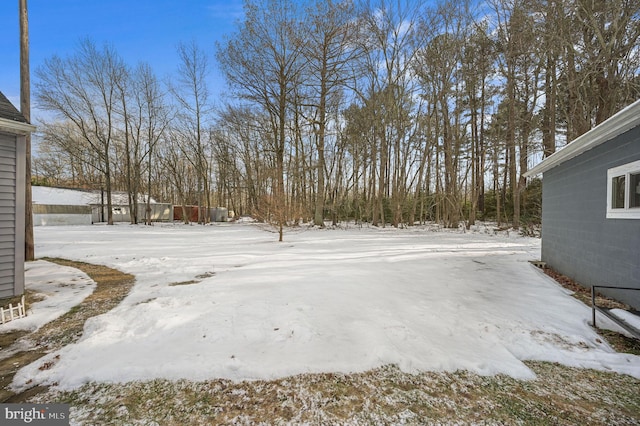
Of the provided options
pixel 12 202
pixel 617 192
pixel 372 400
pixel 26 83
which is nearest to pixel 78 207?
pixel 26 83

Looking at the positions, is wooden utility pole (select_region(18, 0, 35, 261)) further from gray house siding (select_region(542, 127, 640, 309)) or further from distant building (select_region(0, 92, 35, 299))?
gray house siding (select_region(542, 127, 640, 309))

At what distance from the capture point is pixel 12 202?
428 centimetres

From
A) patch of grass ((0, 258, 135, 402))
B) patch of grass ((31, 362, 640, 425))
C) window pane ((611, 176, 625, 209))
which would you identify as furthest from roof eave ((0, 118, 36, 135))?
window pane ((611, 176, 625, 209))

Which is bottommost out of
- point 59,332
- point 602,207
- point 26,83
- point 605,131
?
point 59,332

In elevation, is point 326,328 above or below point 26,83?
below

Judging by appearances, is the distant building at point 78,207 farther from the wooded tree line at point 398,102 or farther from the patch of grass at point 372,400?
the patch of grass at point 372,400

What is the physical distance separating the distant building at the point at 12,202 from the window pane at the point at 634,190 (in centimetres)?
907

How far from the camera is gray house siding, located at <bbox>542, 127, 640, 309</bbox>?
12.6 ft

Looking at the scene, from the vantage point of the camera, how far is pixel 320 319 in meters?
3.36

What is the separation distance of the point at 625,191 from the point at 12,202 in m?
9.33

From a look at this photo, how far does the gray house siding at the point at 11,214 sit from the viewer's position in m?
4.19

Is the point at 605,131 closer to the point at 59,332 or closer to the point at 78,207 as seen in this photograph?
the point at 59,332

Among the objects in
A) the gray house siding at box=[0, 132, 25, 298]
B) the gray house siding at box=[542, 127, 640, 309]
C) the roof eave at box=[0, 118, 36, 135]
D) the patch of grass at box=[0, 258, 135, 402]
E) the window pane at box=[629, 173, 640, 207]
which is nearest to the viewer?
the patch of grass at box=[0, 258, 135, 402]

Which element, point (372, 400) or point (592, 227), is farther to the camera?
point (592, 227)
